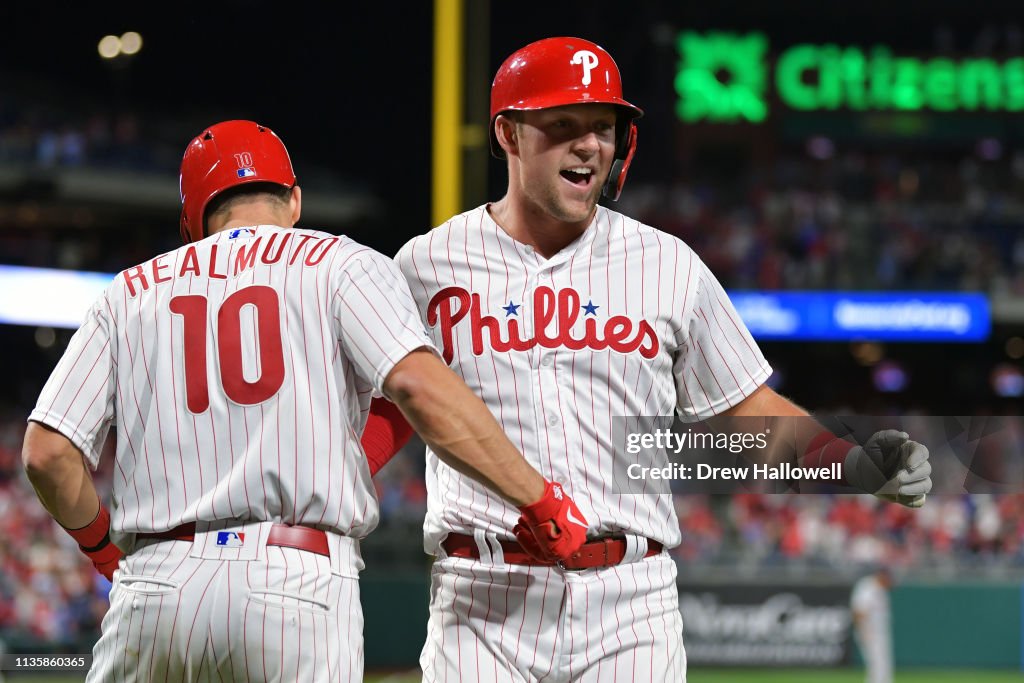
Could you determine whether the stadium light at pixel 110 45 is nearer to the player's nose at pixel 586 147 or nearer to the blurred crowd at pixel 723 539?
the player's nose at pixel 586 147

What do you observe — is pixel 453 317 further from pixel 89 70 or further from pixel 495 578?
pixel 89 70

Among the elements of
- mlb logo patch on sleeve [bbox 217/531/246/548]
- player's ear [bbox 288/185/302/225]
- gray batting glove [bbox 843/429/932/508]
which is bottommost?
mlb logo patch on sleeve [bbox 217/531/246/548]

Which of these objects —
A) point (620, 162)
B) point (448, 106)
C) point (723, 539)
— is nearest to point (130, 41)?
point (448, 106)

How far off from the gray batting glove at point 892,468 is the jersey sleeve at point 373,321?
852 mm

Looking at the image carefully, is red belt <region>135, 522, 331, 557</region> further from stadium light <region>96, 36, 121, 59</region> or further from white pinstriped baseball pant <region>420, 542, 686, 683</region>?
stadium light <region>96, 36, 121, 59</region>

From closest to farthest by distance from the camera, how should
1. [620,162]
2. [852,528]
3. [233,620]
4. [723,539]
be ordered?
1. [233,620]
2. [620,162]
3. [852,528]
4. [723,539]

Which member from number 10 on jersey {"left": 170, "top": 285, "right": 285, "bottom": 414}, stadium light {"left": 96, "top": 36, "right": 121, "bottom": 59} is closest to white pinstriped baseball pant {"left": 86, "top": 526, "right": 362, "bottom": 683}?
number 10 on jersey {"left": 170, "top": 285, "right": 285, "bottom": 414}

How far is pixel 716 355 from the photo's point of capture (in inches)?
92.2

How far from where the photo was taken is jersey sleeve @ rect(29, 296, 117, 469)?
1.99 meters

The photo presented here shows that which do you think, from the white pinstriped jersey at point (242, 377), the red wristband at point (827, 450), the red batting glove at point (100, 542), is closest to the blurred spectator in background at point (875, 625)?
the red wristband at point (827, 450)

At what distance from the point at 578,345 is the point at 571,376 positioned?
58mm

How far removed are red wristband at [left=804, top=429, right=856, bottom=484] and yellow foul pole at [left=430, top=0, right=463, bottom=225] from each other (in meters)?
2.03

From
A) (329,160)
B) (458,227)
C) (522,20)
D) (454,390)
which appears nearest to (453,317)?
(458,227)

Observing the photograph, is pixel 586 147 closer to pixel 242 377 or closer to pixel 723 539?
pixel 242 377
